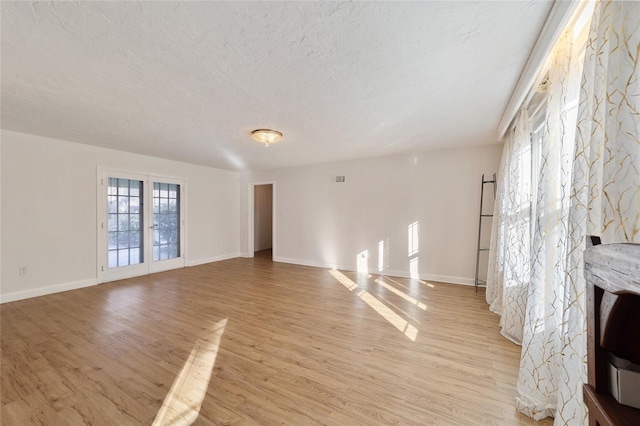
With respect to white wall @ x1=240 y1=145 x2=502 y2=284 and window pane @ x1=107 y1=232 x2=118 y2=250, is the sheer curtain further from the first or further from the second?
window pane @ x1=107 y1=232 x2=118 y2=250

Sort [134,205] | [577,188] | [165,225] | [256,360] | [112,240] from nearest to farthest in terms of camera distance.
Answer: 1. [577,188]
2. [256,360]
3. [112,240]
4. [134,205]
5. [165,225]

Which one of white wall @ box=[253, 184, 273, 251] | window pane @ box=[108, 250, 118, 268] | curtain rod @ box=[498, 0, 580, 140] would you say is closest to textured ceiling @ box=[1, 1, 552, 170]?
curtain rod @ box=[498, 0, 580, 140]

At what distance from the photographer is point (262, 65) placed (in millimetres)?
1890

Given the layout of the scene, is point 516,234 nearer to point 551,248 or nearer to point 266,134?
point 551,248

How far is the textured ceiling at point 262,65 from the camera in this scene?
1417mm

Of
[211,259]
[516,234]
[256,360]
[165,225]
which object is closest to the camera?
[256,360]

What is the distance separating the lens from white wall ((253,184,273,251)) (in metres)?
7.88

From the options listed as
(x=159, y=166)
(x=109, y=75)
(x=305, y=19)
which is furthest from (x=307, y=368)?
(x=159, y=166)

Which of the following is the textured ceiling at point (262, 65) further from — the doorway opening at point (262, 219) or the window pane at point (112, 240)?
the doorway opening at point (262, 219)

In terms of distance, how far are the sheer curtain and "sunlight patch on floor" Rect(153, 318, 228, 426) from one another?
210cm

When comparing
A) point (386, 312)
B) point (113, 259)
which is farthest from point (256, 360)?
point (113, 259)

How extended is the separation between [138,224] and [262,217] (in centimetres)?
365

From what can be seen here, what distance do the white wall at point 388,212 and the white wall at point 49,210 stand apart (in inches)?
134

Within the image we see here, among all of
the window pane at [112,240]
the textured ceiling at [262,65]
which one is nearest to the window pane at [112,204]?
the window pane at [112,240]
